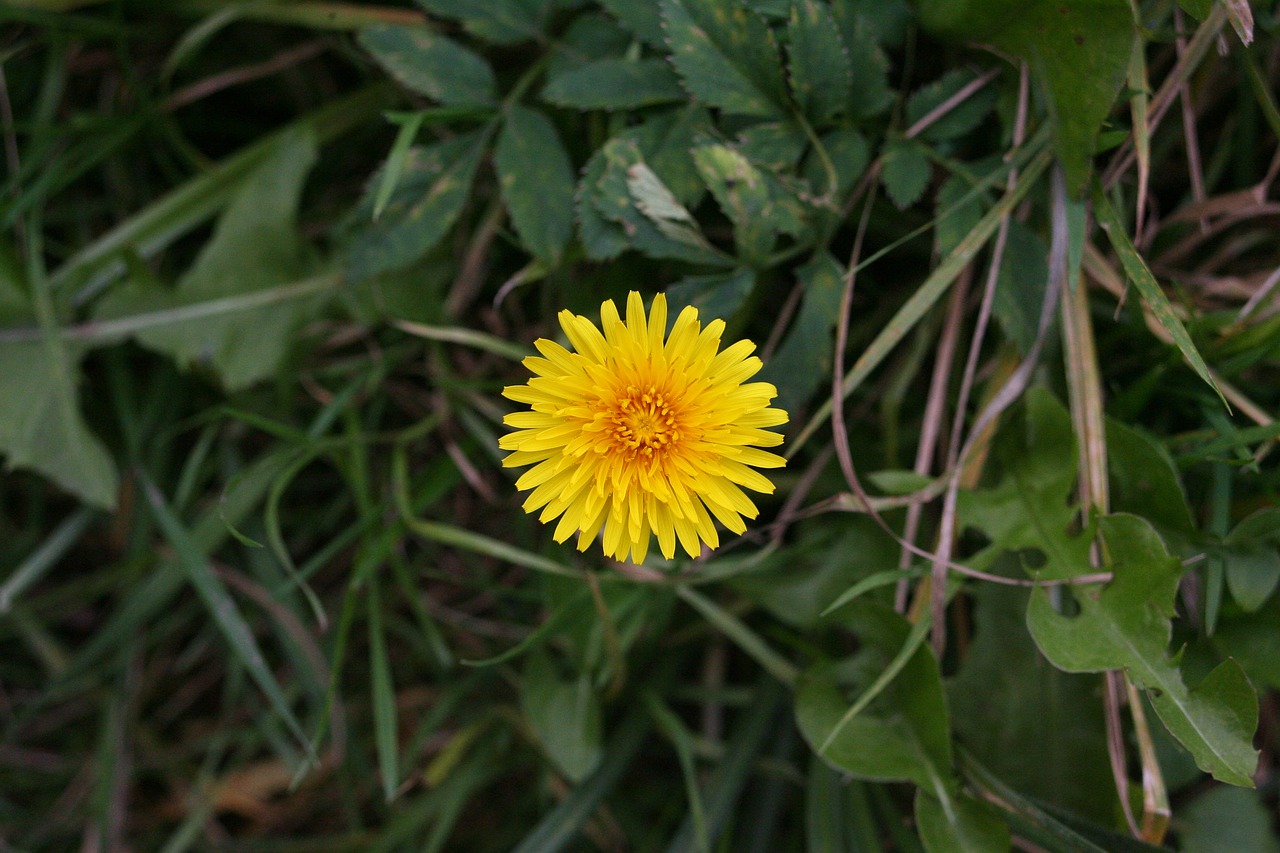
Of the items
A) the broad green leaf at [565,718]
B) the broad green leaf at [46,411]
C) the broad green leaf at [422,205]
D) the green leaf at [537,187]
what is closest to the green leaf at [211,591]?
the broad green leaf at [46,411]

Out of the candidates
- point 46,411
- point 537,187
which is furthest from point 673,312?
point 46,411

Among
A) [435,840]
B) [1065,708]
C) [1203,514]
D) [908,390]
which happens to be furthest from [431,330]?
[1203,514]

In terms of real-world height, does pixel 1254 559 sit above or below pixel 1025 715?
above

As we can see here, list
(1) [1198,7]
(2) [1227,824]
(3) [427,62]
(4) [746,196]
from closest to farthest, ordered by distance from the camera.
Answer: (1) [1198,7]
(4) [746,196]
(3) [427,62]
(2) [1227,824]

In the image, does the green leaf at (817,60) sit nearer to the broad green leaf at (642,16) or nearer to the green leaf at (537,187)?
the broad green leaf at (642,16)

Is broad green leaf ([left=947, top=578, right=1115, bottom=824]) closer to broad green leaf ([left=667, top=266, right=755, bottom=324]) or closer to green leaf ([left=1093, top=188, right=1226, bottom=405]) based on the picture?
green leaf ([left=1093, top=188, right=1226, bottom=405])

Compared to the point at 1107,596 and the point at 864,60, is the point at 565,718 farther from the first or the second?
the point at 864,60
